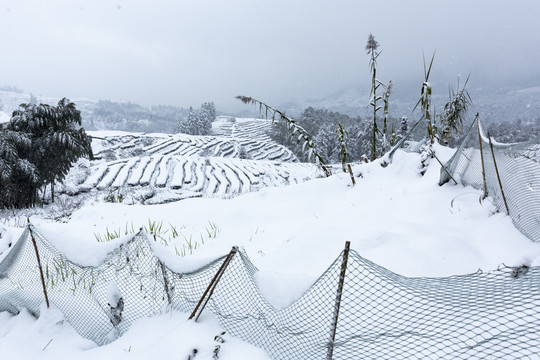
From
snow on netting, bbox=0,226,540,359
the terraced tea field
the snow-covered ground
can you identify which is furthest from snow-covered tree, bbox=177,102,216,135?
snow on netting, bbox=0,226,540,359

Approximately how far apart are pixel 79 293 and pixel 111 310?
804 millimetres

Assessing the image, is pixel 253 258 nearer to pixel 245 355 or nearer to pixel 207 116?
pixel 245 355

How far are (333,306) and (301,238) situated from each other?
4.67 feet

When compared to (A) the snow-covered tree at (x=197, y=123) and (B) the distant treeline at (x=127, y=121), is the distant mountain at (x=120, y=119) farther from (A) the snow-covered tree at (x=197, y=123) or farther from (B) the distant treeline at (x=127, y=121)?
(A) the snow-covered tree at (x=197, y=123)

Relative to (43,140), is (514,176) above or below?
above

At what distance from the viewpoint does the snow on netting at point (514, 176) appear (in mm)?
2408

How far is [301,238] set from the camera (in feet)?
10.2

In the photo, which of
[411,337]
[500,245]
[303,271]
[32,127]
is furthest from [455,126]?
[32,127]

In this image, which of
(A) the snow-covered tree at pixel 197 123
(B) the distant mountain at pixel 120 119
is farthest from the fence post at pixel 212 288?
(B) the distant mountain at pixel 120 119

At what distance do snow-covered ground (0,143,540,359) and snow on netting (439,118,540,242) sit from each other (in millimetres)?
115

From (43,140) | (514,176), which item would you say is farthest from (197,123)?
(514,176)

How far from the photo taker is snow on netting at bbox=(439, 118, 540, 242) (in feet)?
7.90

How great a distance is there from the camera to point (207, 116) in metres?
74.6

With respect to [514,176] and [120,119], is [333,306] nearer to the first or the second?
[514,176]
